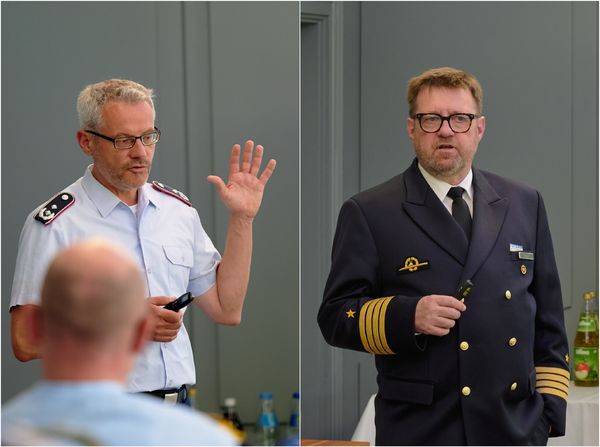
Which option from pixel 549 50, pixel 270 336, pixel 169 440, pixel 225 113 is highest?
pixel 549 50

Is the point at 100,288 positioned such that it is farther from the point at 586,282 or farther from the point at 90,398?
the point at 586,282

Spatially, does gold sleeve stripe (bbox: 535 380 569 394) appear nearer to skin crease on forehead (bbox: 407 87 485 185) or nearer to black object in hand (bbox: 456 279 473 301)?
black object in hand (bbox: 456 279 473 301)

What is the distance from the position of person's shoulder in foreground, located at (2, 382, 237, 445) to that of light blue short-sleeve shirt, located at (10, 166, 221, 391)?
1.17 meters

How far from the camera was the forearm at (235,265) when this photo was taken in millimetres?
2314

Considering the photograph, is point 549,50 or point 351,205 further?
point 549,50

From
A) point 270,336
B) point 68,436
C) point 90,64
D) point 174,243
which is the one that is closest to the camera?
point 68,436

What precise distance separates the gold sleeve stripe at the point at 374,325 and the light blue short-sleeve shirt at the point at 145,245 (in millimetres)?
461

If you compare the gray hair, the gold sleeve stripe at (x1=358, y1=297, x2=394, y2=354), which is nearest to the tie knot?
the gold sleeve stripe at (x1=358, y1=297, x2=394, y2=354)

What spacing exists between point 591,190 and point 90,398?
2591 mm

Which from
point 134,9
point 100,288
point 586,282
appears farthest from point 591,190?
point 100,288

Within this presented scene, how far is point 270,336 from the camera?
10.1ft

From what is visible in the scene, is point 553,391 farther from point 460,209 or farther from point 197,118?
point 197,118

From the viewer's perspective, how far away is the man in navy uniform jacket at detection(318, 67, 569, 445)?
2025mm

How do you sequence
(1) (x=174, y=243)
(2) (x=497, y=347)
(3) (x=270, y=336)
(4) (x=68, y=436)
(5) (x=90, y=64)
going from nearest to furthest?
1. (4) (x=68, y=436)
2. (2) (x=497, y=347)
3. (1) (x=174, y=243)
4. (5) (x=90, y=64)
5. (3) (x=270, y=336)
